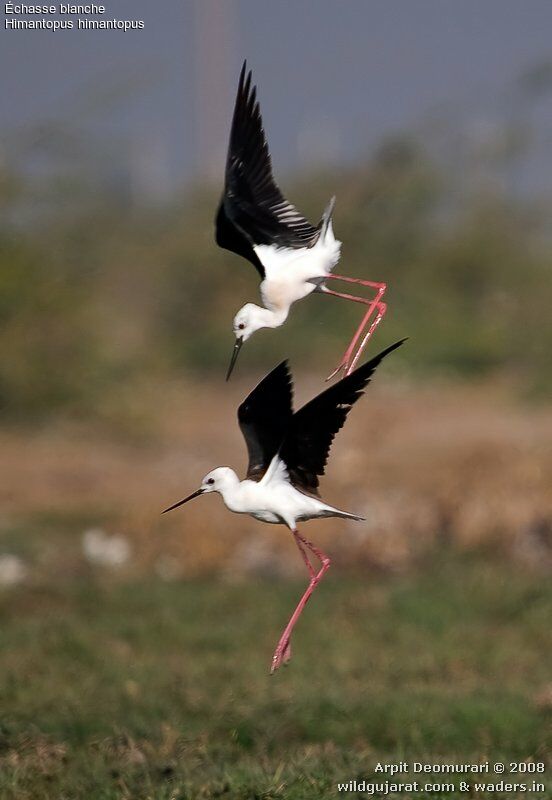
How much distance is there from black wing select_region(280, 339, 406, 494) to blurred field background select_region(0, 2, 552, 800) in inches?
39.8

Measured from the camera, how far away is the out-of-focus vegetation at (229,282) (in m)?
15.2

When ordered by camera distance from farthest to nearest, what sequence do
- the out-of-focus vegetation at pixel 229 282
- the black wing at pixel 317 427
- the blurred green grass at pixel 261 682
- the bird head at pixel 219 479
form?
the out-of-focus vegetation at pixel 229 282, the blurred green grass at pixel 261 682, the bird head at pixel 219 479, the black wing at pixel 317 427

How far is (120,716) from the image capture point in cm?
657

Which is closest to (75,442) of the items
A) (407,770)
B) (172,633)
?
(172,633)

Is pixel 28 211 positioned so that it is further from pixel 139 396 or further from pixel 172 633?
pixel 172 633

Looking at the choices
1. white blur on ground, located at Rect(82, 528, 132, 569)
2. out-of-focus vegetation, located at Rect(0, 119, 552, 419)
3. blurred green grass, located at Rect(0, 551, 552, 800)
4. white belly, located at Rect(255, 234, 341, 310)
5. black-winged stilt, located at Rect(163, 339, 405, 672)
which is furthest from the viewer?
out-of-focus vegetation, located at Rect(0, 119, 552, 419)

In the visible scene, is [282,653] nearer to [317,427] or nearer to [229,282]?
[317,427]

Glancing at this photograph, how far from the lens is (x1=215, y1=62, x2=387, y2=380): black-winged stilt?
16.0 ft

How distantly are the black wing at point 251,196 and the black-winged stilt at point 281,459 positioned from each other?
1.89 feet

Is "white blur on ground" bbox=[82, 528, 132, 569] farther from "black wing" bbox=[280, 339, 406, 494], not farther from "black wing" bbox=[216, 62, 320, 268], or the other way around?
"black wing" bbox=[280, 339, 406, 494]

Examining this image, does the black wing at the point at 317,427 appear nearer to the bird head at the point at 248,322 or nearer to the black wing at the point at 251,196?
the bird head at the point at 248,322

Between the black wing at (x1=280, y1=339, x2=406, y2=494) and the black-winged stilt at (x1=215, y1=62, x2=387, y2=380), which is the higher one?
the black-winged stilt at (x1=215, y1=62, x2=387, y2=380)

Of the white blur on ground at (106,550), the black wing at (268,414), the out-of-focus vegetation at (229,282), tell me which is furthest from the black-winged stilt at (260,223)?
the out-of-focus vegetation at (229,282)

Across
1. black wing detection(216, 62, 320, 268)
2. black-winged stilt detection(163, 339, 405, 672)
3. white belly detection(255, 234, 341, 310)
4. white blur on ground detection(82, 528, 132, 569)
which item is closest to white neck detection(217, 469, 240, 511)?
black-winged stilt detection(163, 339, 405, 672)
